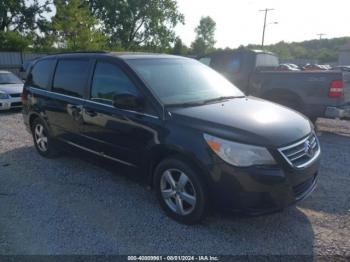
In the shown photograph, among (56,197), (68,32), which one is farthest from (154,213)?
(68,32)

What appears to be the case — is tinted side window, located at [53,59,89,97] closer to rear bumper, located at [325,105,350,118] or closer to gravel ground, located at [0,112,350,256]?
gravel ground, located at [0,112,350,256]

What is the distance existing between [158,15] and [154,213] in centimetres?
3634

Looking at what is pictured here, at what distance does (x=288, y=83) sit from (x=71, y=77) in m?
4.79

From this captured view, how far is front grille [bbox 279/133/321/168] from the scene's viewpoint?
3045mm

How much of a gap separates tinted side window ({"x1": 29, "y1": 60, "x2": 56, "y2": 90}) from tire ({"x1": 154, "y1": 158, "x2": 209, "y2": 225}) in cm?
284

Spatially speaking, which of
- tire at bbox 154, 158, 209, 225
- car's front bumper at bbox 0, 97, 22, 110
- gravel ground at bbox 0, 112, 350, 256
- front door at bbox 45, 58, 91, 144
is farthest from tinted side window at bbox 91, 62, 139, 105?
A: car's front bumper at bbox 0, 97, 22, 110

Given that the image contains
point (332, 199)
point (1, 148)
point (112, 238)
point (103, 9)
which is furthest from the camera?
point (103, 9)

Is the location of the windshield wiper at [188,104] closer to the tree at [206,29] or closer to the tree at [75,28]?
the tree at [75,28]

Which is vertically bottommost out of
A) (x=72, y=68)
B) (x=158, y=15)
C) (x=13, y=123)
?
(x=13, y=123)

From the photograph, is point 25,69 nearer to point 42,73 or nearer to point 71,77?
point 42,73

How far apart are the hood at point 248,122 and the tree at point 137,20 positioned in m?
33.0

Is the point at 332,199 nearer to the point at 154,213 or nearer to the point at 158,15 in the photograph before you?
the point at 154,213

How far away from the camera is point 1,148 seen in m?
6.23

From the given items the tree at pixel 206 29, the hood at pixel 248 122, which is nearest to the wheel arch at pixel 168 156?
the hood at pixel 248 122
